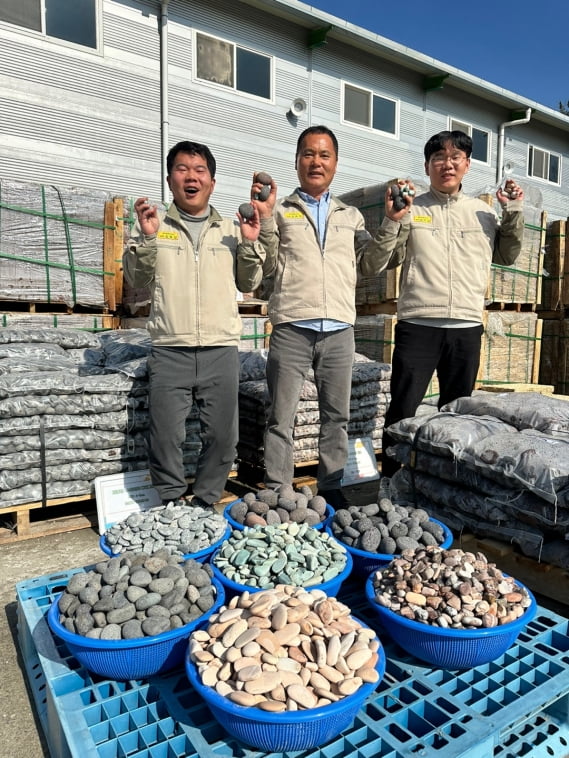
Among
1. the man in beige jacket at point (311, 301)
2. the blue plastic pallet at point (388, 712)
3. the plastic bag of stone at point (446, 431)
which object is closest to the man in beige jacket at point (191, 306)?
the man in beige jacket at point (311, 301)

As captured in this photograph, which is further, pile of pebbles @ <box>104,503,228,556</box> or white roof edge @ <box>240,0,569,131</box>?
white roof edge @ <box>240,0,569,131</box>

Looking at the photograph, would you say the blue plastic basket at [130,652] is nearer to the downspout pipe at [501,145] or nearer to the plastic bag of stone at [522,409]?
the plastic bag of stone at [522,409]

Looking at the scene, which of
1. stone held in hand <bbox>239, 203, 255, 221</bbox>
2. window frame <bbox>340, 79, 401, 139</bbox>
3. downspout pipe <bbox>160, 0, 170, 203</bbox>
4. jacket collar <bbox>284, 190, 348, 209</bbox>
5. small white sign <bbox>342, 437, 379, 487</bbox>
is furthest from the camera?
window frame <bbox>340, 79, 401, 139</bbox>

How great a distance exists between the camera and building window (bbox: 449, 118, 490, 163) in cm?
1370

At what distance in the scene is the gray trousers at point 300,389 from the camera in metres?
3.18

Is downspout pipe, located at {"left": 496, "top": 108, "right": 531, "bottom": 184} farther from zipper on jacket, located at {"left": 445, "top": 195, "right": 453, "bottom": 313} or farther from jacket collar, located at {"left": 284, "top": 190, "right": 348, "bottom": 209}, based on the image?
jacket collar, located at {"left": 284, "top": 190, "right": 348, "bottom": 209}

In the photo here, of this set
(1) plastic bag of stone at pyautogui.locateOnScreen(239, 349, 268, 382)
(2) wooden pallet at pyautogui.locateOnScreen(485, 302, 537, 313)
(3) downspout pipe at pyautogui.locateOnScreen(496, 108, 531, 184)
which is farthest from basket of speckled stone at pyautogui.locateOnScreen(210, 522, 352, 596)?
(3) downspout pipe at pyautogui.locateOnScreen(496, 108, 531, 184)

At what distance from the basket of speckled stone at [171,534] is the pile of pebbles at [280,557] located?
0.44 ft

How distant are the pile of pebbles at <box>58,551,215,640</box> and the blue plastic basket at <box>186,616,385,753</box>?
12.7 inches

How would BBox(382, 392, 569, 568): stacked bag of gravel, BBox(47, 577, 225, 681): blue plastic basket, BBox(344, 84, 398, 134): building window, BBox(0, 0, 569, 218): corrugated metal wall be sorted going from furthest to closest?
BBox(344, 84, 398, 134): building window
BBox(0, 0, 569, 218): corrugated metal wall
BBox(382, 392, 569, 568): stacked bag of gravel
BBox(47, 577, 225, 681): blue plastic basket

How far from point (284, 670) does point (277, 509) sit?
3.63 feet

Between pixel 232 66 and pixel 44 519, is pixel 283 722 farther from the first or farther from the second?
pixel 232 66

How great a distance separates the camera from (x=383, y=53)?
1177cm

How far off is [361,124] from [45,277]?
894 cm
